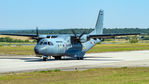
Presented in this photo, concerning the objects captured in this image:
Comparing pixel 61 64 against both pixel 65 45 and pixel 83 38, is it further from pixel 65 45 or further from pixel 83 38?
pixel 83 38

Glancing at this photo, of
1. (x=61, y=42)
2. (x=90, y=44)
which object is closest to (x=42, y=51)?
(x=61, y=42)

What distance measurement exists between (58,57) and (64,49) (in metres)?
2.01

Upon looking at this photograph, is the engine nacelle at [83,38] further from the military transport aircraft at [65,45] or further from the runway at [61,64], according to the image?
the runway at [61,64]

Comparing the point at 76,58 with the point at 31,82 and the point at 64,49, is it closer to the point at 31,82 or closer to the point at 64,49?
the point at 64,49

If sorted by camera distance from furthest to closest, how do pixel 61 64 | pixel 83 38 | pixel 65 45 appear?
pixel 83 38
pixel 65 45
pixel 61 64

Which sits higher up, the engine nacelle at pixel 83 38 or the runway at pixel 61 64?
the engine nacelle at pixel 83 38

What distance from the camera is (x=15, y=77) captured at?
24.3 metres
